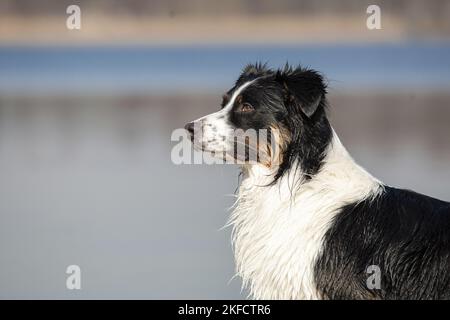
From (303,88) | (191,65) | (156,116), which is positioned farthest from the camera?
(191,65)

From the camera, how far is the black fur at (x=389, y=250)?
4.81 m

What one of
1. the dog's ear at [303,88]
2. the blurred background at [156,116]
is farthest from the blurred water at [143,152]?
the dog's ear at [303,88]

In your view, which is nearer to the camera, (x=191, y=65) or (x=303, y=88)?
(x=303, y=88)

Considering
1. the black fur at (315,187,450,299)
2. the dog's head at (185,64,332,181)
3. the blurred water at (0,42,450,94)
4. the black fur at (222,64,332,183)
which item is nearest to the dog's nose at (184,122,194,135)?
the dog's head at (185,64,332,181)

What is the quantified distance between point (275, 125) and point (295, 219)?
1.72ft

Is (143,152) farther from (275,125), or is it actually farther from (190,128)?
(275,125)

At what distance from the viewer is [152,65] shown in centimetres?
1983

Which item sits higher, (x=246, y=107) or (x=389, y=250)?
(x=246, y=107)

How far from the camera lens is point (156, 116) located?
13.9 meters

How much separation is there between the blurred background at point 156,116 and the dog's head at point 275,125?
1.45m

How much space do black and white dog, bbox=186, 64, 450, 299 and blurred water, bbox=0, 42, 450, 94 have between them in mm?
12246

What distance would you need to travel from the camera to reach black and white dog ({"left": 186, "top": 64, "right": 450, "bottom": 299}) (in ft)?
15.9

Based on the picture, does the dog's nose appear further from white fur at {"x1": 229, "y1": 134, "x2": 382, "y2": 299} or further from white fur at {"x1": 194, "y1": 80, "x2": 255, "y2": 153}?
white fur at {"x1": 229, "y1": 134, "x2": 382, "y2": 299}

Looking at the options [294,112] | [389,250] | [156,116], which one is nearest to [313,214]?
[389,250]
